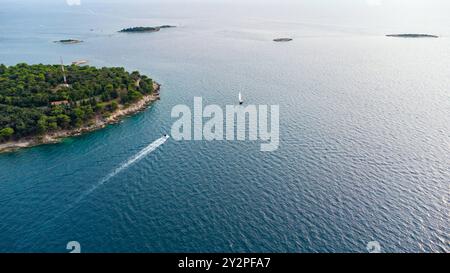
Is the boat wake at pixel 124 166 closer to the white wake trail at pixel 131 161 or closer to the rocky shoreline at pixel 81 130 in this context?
the white wake trail at pixel 131 161

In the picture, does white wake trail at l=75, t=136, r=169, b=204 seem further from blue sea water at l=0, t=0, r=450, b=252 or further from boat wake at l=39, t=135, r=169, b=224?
blue sea water at l=0, t=0, r=450, b=252

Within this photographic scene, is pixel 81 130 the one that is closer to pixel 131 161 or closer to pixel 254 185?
pixel 131 161

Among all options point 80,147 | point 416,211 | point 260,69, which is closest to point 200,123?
point 80,147

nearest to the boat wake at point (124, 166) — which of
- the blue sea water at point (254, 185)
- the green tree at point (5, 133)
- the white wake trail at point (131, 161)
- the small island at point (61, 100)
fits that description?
the white wake trail at point (131, 161)

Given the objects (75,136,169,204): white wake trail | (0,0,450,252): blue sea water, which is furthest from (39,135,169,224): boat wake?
(0,0,450,252): blue sea water

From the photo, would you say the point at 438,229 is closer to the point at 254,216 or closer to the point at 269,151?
the point at 254,216

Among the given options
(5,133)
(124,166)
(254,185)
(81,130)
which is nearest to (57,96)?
(81,130)
